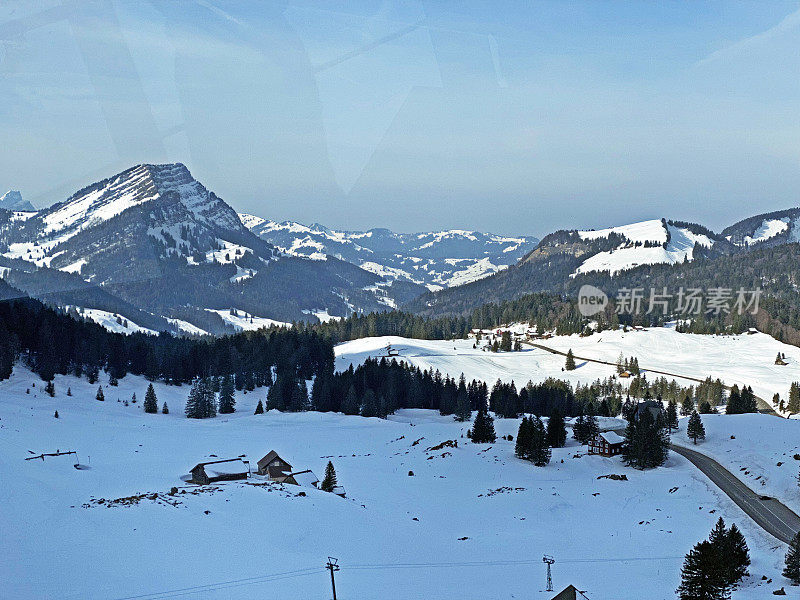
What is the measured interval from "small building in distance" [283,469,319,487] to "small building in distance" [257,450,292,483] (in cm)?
72

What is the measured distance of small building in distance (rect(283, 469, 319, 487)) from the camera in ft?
154

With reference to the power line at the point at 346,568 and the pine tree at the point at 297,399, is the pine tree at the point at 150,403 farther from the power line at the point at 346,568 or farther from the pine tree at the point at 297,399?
the power line at the point at 346,568

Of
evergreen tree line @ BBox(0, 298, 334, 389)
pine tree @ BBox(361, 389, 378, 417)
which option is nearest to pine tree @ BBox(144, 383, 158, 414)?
evergreen tree line @ BBox(0, 298, 334, 389)

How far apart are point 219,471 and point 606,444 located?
33.5m

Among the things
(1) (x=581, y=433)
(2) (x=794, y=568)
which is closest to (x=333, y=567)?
(2) (x=794, y=568)

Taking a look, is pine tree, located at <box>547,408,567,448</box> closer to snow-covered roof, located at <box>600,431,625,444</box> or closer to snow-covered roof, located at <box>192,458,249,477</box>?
snow-covered roof, located at <box>600,431,625,444</box>

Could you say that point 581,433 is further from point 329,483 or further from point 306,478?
point 329,483

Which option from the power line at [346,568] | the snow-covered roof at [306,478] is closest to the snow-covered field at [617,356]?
the snow-covered roof at [306,478]

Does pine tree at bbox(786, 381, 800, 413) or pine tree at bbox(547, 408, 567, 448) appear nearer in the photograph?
pine tree at bbox(547, 408, 567, 448)

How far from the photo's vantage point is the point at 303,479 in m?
Result: 48.6

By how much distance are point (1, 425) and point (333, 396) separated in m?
46.5

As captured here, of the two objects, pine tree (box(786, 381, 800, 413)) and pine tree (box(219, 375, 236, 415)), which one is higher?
pine tree (box(219, 375, 236, 415))

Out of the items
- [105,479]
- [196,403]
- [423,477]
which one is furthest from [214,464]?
[196,403]

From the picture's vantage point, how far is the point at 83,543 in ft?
84.5
